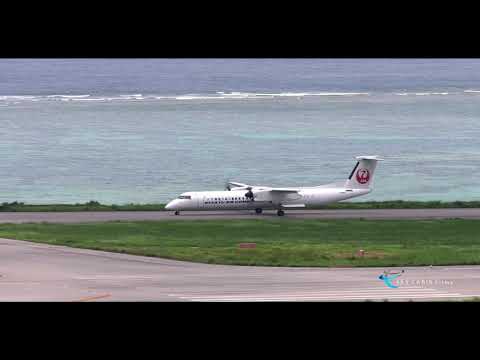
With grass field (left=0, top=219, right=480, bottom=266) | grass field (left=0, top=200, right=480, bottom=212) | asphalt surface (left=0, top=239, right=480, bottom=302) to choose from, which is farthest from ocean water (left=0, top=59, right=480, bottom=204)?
asphalt surface (left=0, top=239, right=480, bottom=302)

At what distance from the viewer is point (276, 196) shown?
74.8 metres

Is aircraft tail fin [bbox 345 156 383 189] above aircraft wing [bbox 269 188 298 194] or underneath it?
above

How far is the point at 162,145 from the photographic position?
157375 millimetres

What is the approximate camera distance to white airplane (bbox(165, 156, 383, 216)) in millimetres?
73000

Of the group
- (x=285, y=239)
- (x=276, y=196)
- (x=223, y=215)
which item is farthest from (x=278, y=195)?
(x=285, y=239)

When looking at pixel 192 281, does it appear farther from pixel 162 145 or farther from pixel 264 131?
pixel 264 131

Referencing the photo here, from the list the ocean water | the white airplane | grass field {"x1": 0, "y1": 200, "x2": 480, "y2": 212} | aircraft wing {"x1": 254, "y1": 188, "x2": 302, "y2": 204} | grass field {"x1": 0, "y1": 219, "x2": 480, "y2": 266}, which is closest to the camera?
grass field {"x1": 0, "y1": 219, "x2": 480, "y2": 266}

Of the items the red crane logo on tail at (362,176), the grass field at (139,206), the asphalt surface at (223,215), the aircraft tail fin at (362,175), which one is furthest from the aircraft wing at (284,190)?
the red crane logo on tail at (362,176)

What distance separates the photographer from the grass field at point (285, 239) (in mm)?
47188

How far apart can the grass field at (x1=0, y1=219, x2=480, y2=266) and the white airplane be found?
15.9 feet

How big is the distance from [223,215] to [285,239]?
1535 cm

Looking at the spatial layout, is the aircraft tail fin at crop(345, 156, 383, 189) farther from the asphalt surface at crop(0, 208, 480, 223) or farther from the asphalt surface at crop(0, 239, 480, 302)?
the asphalt surface at crop(0, 239, 480, 302)

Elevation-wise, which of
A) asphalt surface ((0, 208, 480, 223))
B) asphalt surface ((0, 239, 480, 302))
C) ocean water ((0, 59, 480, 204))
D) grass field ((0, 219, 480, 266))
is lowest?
asphalt surface ((0, 239, 480, 302))

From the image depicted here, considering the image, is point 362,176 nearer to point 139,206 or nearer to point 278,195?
point 278,195
